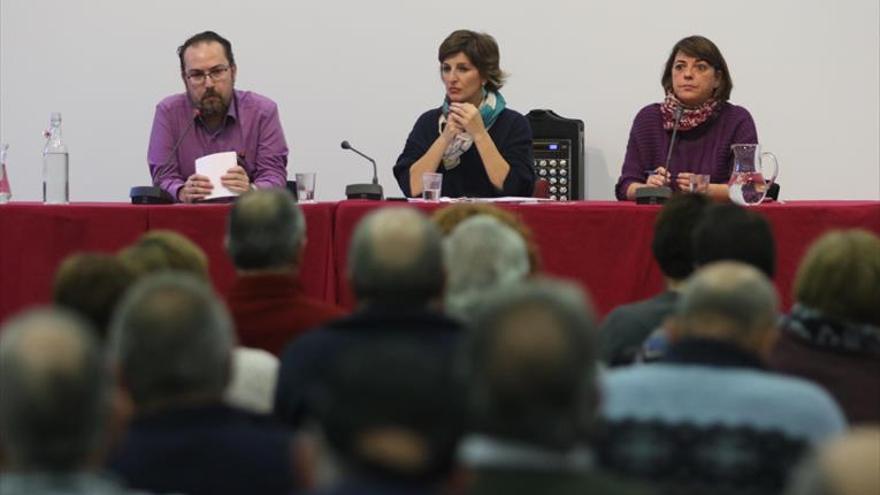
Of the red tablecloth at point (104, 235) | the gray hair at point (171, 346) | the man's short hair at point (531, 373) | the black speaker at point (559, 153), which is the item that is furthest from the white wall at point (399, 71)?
the man's short hair at point (531, 373)

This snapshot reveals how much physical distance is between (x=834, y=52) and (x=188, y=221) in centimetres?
321

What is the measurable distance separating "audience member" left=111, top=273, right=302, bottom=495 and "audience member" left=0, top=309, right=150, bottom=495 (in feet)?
0.94

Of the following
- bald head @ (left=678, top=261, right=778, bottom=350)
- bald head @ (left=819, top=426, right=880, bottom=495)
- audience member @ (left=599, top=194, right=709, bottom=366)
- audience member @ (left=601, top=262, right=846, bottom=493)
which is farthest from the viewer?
audience member @ (left=599, top=194, right=709, bottom=366)

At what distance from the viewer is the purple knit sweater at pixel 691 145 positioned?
523 centimetres

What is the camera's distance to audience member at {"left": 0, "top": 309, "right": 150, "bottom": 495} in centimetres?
159

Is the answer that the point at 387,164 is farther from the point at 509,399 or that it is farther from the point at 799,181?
the point at 509,399

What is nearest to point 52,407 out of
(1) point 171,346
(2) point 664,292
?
(1) point 171,346

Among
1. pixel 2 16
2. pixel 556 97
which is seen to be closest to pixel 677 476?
pixel 556 97

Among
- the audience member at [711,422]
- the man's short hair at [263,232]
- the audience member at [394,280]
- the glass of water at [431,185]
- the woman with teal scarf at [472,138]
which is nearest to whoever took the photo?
the audience member at [711,422]

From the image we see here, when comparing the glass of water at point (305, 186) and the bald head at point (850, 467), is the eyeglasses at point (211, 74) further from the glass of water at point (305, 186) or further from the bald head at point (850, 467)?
the bald head at point (850, 467)

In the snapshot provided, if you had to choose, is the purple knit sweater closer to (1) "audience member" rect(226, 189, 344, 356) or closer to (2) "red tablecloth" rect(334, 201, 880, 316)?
(2) "red tablecloth" rect(334, 201, 880, 316)

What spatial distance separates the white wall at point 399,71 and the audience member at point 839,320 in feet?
13.4

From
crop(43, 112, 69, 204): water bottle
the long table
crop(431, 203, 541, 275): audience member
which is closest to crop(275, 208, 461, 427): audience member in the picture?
crop(431, 203, 541, 275): audience member

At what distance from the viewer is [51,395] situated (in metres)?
1.59
